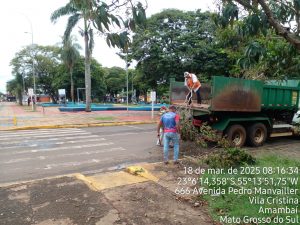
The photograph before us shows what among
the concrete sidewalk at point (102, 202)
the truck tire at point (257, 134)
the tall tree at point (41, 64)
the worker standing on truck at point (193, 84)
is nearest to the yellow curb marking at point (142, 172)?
the concrete sidewalk at point (102, 202)

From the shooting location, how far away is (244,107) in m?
9.98

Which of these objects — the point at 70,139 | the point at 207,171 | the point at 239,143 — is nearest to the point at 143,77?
the point at 70,139

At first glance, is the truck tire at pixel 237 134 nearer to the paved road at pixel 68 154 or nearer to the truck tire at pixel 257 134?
the truck tire at pixel 257 134

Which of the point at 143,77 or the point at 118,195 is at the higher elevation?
the point at 143,77

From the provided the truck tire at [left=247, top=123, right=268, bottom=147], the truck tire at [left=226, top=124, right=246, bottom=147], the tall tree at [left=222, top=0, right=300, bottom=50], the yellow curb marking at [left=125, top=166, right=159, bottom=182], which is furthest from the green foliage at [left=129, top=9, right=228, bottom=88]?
the tall tree at [left=222, top=0, right=300, bottom=50]

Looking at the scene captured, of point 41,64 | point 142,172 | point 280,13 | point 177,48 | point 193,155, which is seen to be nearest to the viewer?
point 280,13

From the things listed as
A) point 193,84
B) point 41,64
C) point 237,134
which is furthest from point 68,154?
point 41,64

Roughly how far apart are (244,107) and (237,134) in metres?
0.99

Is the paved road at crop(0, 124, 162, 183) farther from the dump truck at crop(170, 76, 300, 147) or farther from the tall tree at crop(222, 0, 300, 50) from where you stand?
the tall tree at crop(222, 0, 300, 50)

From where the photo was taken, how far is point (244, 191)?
514 centimetres

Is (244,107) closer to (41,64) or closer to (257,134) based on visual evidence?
(257,134)

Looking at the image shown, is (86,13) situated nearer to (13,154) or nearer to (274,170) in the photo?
(274,170)

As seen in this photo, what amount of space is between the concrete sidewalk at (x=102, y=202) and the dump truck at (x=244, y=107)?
3908mm

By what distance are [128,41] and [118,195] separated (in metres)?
2.94
